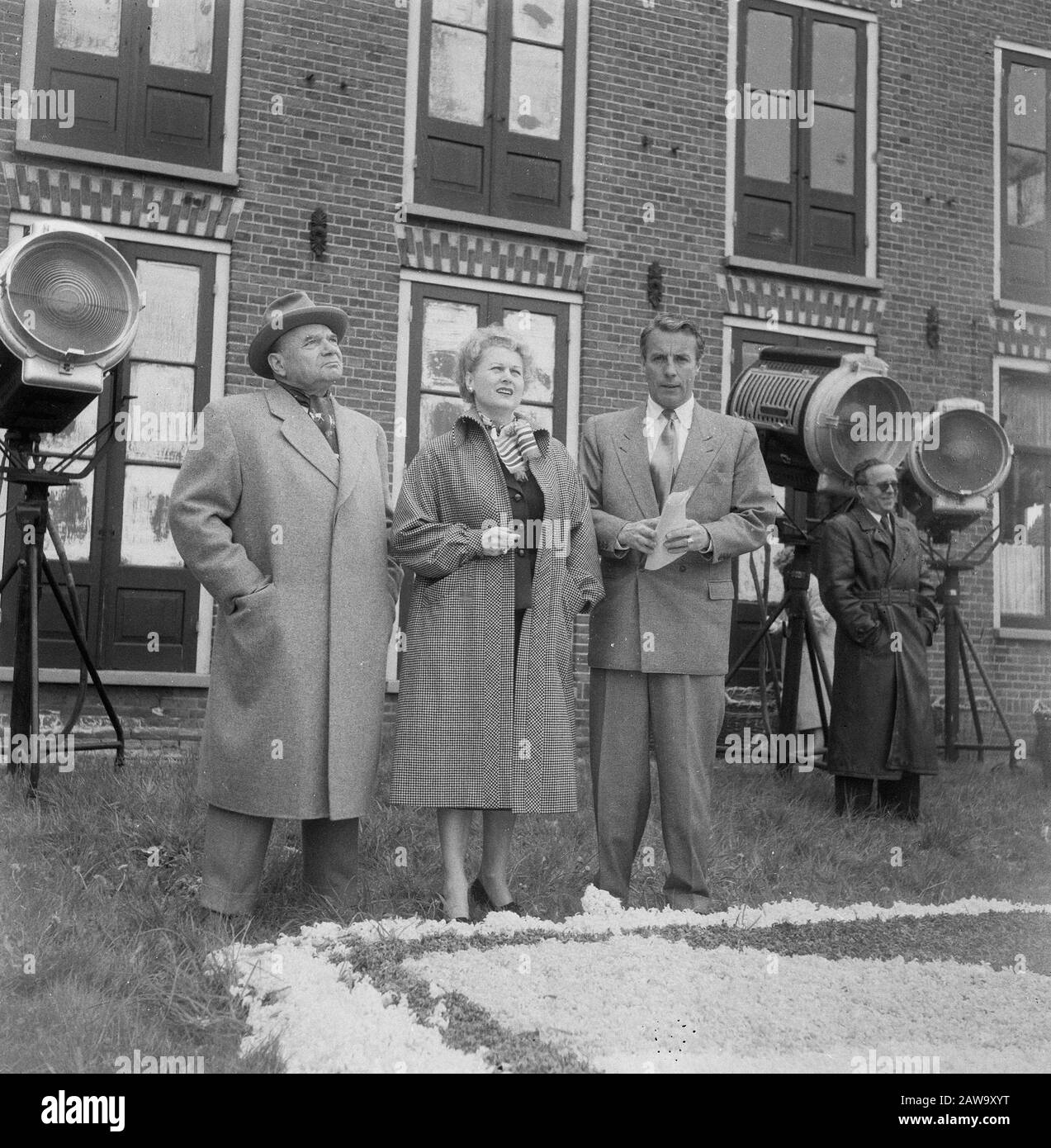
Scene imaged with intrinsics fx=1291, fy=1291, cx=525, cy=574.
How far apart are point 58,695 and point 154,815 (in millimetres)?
2560

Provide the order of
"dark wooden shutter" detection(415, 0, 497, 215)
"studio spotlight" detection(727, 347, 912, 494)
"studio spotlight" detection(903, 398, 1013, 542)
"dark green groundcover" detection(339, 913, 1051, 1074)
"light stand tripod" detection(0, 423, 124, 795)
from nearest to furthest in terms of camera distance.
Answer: "dark green groundcover" detection(339, 913, 1051, 1074) → "light stand tripod" detection(0, 423, 124, 795) → "studio spotlight" detection(727, 347, 912, 494) → "studio spotlight" detection(903, 398, 1013, 542) → "dark wooden shutter" detection(415, 0, 497, 215)

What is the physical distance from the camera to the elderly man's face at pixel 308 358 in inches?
160

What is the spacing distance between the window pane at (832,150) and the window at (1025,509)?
199 centimetres

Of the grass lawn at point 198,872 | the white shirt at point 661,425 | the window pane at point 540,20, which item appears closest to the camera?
the grass lawn at point 198,872

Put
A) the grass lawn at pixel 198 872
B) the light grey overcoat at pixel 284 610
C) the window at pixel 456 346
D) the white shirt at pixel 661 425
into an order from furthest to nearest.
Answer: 1. the window at pixel 456 346
2. the white shirt at pixel 661 425
3. the light grey overcoat at pixel 284 610
4. the grass lawn at pixel 198 872

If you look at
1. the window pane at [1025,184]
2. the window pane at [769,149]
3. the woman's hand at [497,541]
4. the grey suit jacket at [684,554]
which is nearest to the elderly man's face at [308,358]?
the woman's hand at [497,541]

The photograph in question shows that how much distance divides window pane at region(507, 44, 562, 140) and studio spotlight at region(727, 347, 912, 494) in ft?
9.45

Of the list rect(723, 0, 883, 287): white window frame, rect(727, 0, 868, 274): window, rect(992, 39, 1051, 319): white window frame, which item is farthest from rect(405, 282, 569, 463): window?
rect(992, 39, 1051, 319): white window frame

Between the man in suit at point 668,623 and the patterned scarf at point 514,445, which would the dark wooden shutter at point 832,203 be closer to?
the man in suit at point 668,623

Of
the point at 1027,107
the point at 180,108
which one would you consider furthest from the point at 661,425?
the point at 1027,107

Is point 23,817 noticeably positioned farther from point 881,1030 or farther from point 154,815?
point 881,1030

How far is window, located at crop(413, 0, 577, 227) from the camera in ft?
28.5

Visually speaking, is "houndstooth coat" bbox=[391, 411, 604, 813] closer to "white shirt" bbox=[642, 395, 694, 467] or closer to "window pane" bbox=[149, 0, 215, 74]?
"white shirt" bbox=[642, 395, 694, 467]
